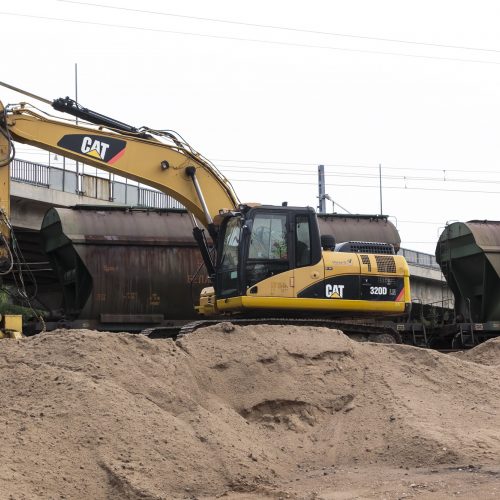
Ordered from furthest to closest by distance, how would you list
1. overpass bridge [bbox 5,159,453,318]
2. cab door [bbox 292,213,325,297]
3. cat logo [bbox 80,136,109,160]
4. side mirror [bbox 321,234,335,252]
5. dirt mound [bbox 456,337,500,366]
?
1. overpass bridge [bbox 5,159,453,318]
2. side mirror [bbox 321,234,335,252]
3. dirt mound [bbox 456,337,500,366]
4. cat logo [bbox 80,136,109,160]
5. cab door [bbox 292,213,325,297]

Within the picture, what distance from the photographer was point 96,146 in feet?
50.4

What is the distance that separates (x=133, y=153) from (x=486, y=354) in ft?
21.8

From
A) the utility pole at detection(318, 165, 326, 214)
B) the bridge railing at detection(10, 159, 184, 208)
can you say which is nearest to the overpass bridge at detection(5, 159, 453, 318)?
the bridge railing at detection(10, 159, 184, 208)

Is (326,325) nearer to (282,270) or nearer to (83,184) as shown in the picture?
(282,270)

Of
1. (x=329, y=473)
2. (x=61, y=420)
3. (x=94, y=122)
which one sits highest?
(x=94, y=122)

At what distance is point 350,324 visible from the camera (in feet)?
51.3

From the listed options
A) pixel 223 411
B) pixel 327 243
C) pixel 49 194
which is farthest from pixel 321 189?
pixel 223 411

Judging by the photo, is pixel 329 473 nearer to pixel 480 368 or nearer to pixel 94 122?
pixel 480 368

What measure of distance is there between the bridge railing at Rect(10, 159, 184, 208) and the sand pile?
637 inches

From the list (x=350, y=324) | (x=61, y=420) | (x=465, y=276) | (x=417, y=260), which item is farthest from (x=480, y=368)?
(x=417, y=260)

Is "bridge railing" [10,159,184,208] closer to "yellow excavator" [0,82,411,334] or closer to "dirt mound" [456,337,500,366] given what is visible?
"yellow excavator" [0,82,411,334]

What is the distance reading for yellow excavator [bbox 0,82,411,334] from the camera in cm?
1487

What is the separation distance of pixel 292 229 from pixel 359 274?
1491mm

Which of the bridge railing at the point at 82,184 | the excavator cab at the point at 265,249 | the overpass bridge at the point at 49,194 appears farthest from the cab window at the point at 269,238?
the bridge railing at the point at 82,184
